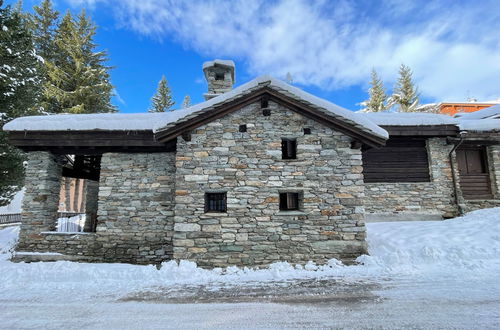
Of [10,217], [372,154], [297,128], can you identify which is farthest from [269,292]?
[10,217]

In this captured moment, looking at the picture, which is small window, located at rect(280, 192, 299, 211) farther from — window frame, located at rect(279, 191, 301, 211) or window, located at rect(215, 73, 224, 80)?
window, located at rect(215, 73, 224, 80)

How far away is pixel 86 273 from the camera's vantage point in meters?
6.46

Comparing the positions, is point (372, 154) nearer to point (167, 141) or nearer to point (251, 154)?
point (251, 154)

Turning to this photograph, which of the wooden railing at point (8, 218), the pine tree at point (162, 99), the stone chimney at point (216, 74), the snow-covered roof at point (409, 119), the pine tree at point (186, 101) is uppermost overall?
the pine tree at point (186, 101)

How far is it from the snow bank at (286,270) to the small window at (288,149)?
10.5 ft

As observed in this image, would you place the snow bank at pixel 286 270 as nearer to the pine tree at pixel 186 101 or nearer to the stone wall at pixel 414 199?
the stone wall at pixel 414 199

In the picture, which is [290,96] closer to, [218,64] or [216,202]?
[216,202]

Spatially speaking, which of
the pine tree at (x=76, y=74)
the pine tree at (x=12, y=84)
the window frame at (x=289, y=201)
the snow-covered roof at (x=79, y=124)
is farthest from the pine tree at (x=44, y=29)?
the window frame at (x=289, y=201)

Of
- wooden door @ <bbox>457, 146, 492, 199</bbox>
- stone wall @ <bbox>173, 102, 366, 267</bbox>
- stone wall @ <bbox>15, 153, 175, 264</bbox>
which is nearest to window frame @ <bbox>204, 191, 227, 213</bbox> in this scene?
stone wall @ <bbox>173, 102, 366, 267</bbox>

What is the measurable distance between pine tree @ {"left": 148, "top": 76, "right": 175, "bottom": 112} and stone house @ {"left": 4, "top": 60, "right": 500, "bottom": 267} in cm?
2200

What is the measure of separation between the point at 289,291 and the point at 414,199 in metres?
7.72

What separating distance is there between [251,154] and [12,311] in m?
6.00

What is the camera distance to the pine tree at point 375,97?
2975 cm

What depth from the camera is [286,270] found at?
6.63 m
